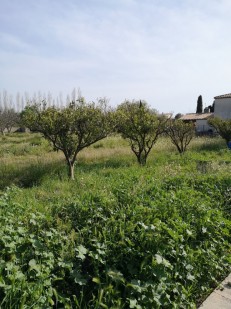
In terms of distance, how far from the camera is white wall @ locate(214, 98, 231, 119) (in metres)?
37.1

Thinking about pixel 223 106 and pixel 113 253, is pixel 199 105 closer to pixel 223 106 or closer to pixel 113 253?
pixel 223 106

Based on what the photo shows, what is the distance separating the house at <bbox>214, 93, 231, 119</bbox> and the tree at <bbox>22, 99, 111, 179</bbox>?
2971 centimetres

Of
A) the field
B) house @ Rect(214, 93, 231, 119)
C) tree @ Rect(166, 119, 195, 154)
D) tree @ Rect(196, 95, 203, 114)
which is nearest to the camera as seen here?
the field

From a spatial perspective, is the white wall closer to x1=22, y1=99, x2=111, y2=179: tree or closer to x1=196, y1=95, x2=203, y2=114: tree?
x1=196, y1=95, x2=203, y2=114: tree

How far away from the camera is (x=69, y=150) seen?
10945 mm

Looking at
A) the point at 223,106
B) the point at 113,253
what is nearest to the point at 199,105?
the point at 223,106

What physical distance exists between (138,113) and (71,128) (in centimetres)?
374

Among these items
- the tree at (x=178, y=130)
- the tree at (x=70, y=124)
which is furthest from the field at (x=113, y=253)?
the tree at (x=178, y=130)

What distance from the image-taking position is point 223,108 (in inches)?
1484

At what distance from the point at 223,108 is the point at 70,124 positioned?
104 feet

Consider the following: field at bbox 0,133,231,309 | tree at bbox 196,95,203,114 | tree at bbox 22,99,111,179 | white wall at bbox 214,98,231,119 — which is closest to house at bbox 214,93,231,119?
white wall at bbox 214,98,231,119

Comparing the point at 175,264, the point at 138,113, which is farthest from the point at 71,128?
the point at 175,264

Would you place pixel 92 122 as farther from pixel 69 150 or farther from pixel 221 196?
pixel 221 196

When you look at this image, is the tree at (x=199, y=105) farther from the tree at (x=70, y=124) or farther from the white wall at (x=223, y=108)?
the tree at (x=70, y=124)
